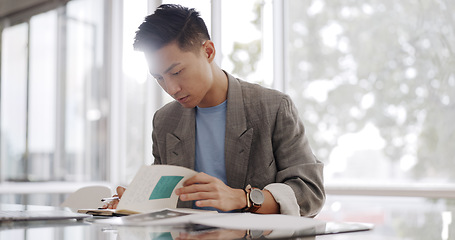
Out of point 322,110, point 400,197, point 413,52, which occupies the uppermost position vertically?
point 413,52

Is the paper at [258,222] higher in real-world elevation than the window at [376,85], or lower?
lower

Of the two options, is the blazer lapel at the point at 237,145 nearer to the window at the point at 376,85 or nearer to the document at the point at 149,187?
the document at the point at 149,187

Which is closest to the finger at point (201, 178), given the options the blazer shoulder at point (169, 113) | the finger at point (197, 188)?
the finger at point (197, 188)

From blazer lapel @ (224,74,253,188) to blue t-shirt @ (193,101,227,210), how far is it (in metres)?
0.06

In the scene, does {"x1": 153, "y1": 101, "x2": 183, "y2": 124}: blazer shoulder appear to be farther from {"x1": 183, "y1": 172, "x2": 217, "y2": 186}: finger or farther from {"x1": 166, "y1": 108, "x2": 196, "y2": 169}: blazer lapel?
{"x1": 183, "y1": 172, "x2": 217, "y2": 186}: finger

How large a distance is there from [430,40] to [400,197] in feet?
3.34

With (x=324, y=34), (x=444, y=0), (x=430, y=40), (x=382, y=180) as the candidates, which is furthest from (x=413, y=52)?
(x=382, y=180)

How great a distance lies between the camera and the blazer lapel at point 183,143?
1.59 meters

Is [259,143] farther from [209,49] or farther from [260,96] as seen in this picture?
[209,49]

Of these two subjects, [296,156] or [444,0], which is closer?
[296,156]

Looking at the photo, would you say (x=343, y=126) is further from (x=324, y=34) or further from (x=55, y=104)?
(x=55, y=104)

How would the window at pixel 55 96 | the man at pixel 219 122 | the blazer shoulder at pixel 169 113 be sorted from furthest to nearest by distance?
the window at pixel 55 96 < the blazer shoulder at pixel 169 113 < the man at pixel 219 122

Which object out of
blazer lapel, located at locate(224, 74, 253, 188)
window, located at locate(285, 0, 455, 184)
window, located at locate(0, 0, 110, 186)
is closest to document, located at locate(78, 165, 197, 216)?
blazer lapel, located at locate(224, 74, 253, 188)

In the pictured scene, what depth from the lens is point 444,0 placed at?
308 cm
